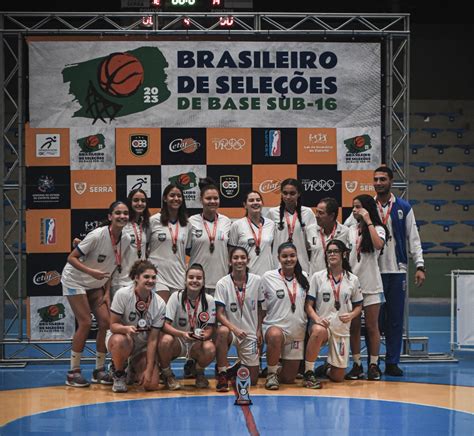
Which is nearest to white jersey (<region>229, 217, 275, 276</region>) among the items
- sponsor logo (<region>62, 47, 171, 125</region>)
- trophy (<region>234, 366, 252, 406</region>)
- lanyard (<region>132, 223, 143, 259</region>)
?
lanyard (<region>132, 223, 143, 259</region>)

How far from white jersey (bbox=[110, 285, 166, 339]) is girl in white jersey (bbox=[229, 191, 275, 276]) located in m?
1.12

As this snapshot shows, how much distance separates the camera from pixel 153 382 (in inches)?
295

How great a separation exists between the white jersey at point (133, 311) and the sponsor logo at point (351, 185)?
2975mm

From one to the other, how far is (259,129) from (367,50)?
1586 mm

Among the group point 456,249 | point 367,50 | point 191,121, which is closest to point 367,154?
point 367,50

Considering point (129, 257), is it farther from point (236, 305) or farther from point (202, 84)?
point (202, 84)

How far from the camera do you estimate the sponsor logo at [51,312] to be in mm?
9273

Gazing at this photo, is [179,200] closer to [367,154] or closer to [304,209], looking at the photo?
[304,209]

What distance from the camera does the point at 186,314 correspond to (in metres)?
7.72

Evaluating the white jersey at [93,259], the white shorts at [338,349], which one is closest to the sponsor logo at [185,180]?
the white jersey at [93,259]

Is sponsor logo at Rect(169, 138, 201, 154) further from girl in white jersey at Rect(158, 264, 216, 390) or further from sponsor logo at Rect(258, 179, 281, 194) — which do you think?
girl in white jersey at Rect(158, 264, 216, 390)

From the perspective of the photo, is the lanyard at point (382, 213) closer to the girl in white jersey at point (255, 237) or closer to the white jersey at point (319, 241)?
the white jersey at point (319, 241)

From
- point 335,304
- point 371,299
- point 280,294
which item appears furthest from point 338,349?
point 280,294

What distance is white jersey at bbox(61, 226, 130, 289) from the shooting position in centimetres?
788
